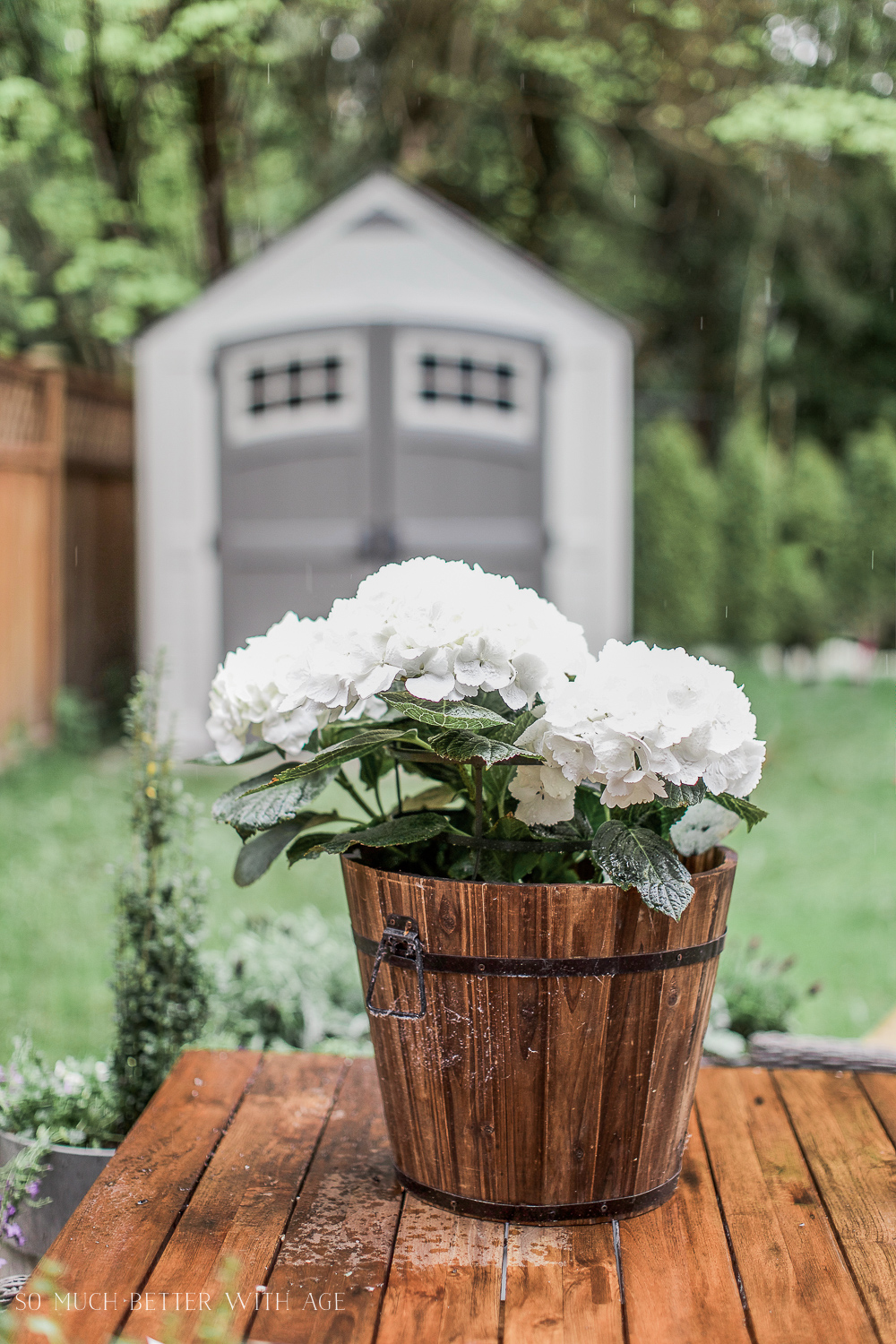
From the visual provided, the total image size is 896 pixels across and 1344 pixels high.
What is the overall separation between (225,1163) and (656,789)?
72cm

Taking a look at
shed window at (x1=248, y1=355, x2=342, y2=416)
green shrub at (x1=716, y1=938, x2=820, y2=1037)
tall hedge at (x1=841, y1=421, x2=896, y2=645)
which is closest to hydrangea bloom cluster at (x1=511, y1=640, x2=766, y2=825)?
green shrub at (x1=716, y1=938, x2=820, y2=1037)

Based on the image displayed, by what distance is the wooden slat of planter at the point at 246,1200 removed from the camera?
41.8 inches

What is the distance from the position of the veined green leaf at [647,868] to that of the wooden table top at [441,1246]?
379 mm

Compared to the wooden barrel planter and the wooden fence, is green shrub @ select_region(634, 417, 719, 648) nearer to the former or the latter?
the wooden fence

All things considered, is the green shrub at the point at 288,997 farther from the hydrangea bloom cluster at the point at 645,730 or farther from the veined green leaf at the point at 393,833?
the hydrangea bloom cluster at the point at 645,730

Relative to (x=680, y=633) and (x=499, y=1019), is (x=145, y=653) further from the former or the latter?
(x=499, y=1019)

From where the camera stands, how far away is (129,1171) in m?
1.33

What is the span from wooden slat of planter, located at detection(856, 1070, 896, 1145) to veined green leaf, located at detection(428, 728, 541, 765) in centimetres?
82

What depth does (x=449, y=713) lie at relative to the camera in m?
1.09

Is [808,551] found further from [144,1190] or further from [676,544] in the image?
[144,1190]

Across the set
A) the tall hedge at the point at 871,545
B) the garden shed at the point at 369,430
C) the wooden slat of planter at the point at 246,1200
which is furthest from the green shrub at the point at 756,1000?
the tall hedge at the point at 871,545

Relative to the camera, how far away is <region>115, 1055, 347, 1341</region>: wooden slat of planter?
3.48 ft

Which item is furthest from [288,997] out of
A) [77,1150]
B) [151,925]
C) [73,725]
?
[73,725]

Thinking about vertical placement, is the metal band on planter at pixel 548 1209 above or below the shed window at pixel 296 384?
below
